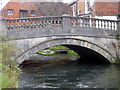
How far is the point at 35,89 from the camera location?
838cm

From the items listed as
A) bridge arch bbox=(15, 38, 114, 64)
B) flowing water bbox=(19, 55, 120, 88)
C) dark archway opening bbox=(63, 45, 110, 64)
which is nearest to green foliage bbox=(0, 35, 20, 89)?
flowing water bbox=(19, 55, 120, 88)

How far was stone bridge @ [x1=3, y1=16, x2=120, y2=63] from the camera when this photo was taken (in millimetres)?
11396

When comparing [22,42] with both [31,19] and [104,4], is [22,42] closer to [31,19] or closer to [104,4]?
[31,19]

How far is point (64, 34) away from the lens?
1225 cm

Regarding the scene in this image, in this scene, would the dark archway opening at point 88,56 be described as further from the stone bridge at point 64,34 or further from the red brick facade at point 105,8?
the red brick facade at point 105,8

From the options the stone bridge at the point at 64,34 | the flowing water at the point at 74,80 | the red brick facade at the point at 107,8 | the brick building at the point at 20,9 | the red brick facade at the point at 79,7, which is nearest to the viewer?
the flowing water at the point at 74,80

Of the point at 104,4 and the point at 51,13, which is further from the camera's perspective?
the point at 51,13

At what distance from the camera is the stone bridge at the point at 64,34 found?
11396 mm

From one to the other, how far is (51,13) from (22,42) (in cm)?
1728

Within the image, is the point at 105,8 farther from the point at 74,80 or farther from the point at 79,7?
the point at 74,80

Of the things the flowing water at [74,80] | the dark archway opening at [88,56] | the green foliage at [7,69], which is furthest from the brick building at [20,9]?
the green foliage at [7,69]

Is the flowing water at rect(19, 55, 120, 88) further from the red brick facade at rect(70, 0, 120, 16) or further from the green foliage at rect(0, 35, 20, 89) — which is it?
the red brick facade at rect(70, 0, 120, 16)

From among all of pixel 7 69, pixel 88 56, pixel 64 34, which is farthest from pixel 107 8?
→ pixel 7 69

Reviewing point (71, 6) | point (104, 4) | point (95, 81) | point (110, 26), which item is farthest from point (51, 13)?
point (95, 81)
